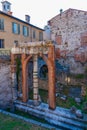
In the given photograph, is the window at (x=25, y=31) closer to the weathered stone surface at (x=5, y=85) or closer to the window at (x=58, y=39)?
the window at (x=58, y=39)

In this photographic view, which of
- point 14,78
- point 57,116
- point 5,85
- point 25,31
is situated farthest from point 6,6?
point 57,116

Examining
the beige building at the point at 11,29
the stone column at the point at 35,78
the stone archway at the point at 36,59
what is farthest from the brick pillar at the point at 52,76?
the beige building at the point at 11,29

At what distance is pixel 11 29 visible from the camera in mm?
21812

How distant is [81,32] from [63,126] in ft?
32.1

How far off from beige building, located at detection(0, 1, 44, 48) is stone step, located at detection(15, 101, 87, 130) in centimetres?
1124

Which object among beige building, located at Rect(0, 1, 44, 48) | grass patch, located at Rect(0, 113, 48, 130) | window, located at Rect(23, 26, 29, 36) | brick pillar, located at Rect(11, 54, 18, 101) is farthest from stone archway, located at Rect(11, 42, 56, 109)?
window, located at Rect(23, 26, 29, 36)

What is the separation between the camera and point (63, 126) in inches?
355

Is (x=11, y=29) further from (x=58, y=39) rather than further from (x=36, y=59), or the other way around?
(x=36, y=59)

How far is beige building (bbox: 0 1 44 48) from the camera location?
795 inches

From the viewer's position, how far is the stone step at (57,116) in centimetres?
869

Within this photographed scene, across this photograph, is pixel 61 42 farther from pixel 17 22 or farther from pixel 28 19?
pixel 28 19

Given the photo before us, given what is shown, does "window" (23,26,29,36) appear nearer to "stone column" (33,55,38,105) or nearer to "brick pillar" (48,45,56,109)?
"stone column" (33,55,38,105)

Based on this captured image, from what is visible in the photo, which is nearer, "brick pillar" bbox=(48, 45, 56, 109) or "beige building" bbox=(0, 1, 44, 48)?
"brick pillar" bbox=(48, 45, 56, 109)

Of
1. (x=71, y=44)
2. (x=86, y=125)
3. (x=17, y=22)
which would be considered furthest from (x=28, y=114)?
(x=17, y=22)
